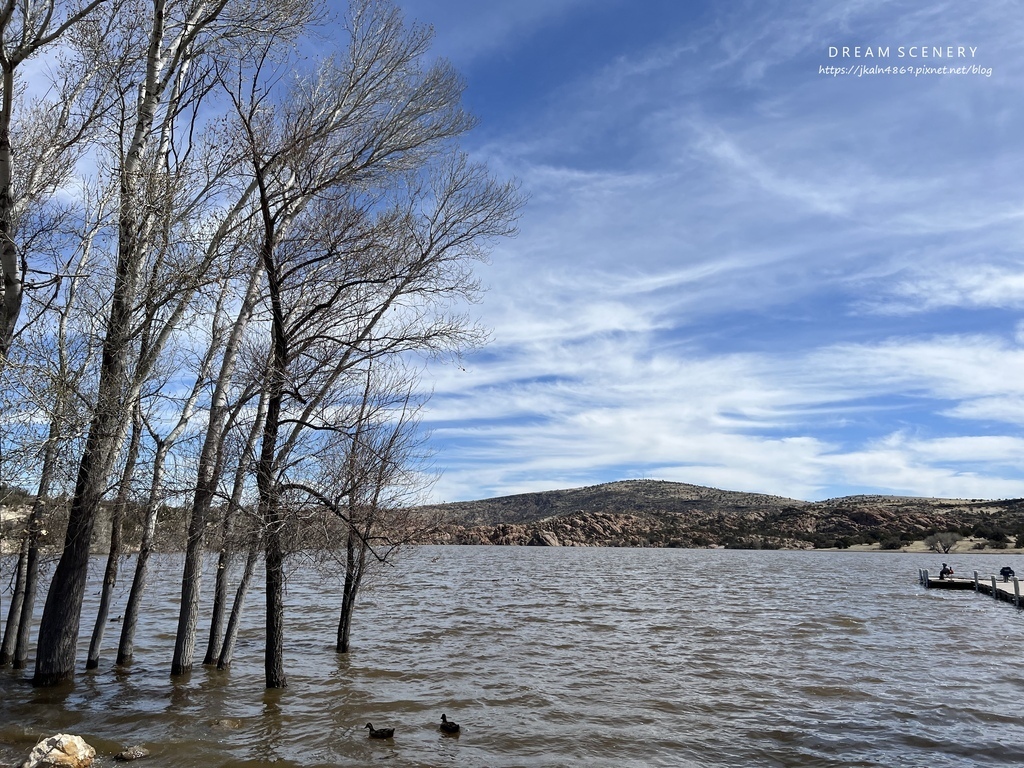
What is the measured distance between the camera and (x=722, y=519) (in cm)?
10225

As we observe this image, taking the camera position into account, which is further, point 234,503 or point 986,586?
point 986,586

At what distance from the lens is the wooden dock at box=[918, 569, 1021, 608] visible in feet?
92.8

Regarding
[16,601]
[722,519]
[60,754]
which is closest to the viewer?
[60,754]

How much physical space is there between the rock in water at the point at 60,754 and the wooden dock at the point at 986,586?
102 feet

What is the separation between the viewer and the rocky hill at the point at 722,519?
87.3m

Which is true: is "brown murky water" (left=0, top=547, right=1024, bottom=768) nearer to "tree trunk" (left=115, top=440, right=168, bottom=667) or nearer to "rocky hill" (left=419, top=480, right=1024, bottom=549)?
"tree trunk" (left=115, top=440, right=168, bottom=667)

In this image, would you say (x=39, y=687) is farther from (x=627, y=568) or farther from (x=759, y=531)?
(x=759, y=531)

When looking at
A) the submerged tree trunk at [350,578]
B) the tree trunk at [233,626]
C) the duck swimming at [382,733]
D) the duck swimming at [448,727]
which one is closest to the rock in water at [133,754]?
the duck swimming at [382,733]

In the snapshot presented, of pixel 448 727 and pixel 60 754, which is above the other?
pixel 60 754

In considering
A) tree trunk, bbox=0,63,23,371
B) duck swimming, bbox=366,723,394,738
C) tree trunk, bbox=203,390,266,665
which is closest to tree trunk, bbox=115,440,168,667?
tree trunk, bbox=203,390,266,665

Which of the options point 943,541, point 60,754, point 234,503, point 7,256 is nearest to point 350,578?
point 234,503

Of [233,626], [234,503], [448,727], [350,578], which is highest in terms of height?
[234,503]

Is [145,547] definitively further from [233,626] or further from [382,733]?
[382,733]

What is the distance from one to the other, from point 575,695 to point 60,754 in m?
8.23
